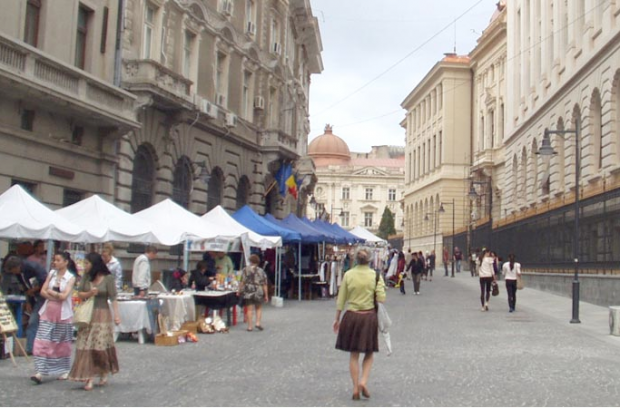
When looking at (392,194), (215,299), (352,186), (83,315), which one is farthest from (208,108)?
(392,194)

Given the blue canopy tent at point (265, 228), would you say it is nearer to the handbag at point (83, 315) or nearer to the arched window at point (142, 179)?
the arched window at point (142, 179)

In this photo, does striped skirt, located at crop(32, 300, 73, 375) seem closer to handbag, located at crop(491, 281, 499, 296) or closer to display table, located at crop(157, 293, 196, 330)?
display table, located at crop(157, 293, 196, 330)

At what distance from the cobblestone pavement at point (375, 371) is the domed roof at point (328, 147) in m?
105

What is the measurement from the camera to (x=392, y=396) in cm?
946

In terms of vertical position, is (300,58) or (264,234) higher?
(300,58)

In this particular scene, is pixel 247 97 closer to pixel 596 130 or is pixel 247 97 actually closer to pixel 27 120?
pixel 596 130

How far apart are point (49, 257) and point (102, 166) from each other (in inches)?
323

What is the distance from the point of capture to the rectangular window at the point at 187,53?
2876 centimetres

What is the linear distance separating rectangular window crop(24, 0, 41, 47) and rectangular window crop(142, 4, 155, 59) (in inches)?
215

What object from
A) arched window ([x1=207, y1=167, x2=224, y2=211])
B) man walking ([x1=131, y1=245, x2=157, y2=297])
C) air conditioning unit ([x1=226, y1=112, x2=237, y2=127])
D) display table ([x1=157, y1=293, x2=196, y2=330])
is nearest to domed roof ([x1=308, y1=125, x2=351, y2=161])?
arched window ([x1=207, y1=167, x2=224, y2=211])

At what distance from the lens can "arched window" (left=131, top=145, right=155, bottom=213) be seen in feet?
83.6

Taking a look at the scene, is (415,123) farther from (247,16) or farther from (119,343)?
(119,343)

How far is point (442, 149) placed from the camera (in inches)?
3162

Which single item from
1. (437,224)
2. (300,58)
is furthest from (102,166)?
(437,224)
